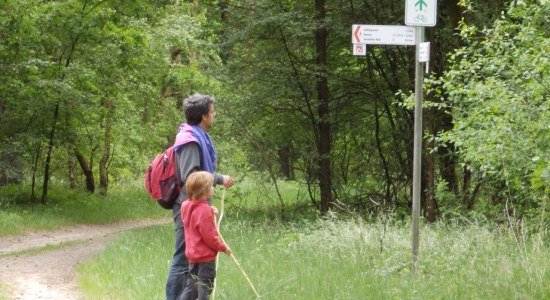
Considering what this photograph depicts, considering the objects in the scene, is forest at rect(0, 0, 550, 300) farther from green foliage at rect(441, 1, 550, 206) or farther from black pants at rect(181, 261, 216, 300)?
black pants at rect(181, 261, 216, 300)

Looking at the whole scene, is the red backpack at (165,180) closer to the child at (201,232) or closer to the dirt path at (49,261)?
the child at (201,232)

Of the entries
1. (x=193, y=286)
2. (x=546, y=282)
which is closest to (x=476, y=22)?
(x=546, y=282)

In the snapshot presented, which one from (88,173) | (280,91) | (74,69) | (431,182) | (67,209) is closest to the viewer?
(431,182)

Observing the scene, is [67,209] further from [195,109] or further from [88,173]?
[195,109]

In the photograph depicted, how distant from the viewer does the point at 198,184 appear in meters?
5.95

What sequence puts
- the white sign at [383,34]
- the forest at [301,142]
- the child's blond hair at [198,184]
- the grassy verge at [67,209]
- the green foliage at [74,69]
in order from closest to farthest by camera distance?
1. the child's blond hair at [198,184]
2. the white sign at [383,34]
3. the forest at [301,142]
4. the grassy verge at [67,209]
5. the green foliage at [74,69]

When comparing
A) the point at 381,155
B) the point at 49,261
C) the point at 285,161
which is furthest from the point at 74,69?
the point at 381,155

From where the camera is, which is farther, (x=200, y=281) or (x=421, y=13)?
(x=421, y=13)

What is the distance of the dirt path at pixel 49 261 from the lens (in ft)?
30.9

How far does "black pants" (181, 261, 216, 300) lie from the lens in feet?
20.0

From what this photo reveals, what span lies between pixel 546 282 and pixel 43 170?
1639 cm

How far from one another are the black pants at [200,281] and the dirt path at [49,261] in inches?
118

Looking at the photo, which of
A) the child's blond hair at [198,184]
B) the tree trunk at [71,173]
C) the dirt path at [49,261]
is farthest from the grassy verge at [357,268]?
the tree trunk at [71,173]

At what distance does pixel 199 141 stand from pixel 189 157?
161mm
